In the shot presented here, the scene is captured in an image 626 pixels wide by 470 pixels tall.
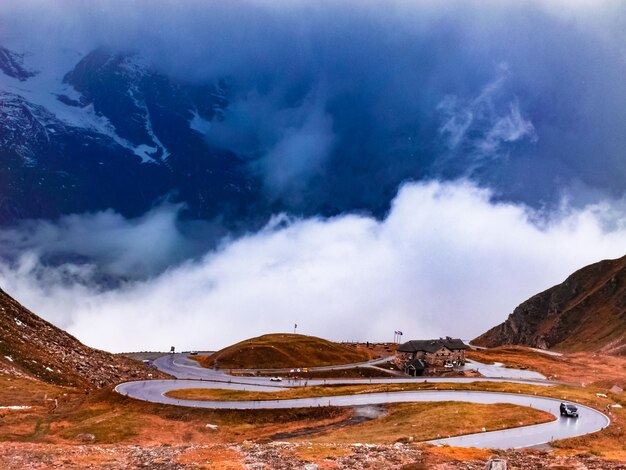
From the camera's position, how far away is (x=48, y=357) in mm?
97750

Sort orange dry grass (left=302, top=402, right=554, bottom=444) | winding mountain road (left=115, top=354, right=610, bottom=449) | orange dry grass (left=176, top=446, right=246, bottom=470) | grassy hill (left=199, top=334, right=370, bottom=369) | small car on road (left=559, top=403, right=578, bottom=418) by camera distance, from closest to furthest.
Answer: orange dry grass (left=176, top=446, right=246, bottom=470) → winding mountain road (left=115, top=354, right=610, bottom=449) → orange dry grass (left=302, top=402, right=554, bottom=444) → small car on road (left=559, top=403, right=578, bottom=418) → grassy hill (left=199, top=334, right=370, bottom=369)

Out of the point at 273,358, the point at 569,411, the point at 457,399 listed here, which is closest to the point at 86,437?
the point at 457,399

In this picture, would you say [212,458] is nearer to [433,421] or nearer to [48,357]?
[433,421]

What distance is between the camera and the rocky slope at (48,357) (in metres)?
89.5

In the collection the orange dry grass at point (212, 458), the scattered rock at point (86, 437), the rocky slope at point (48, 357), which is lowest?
the scattered rock at point (86, 437)

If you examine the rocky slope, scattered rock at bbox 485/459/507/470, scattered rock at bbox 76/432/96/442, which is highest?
the rocky slope

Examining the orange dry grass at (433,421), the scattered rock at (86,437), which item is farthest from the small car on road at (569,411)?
the scattered rock at (86,437)

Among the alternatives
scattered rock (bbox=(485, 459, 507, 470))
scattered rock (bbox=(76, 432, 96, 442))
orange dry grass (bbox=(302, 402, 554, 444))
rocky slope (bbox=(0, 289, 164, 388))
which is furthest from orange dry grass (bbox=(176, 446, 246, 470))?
rocky slope (bbox=(0, 289, 164, 388))

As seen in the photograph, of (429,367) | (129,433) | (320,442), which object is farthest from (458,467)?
(429,367)

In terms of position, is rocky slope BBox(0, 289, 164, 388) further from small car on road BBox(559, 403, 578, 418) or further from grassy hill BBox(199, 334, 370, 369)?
small car on road BBox(559, 403, 578, 418)

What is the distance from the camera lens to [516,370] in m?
174

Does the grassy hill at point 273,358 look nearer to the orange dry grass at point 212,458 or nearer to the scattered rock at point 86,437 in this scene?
the scattered rock at point 86,437

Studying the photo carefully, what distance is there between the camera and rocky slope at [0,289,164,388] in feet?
294

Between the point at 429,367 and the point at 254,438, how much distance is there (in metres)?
128
